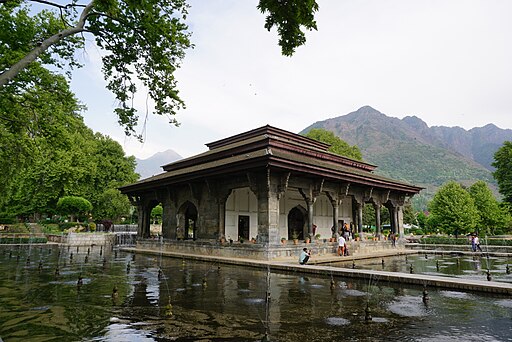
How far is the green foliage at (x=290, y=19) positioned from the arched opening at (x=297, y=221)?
19098 millimetres

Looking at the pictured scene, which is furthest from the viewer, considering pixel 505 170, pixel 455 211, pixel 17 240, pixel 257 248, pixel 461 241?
pixel 505 170

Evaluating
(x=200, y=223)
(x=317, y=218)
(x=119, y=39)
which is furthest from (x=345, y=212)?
(x=119, y=39)

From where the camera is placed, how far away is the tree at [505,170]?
139 ft

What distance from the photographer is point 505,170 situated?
4344 cm

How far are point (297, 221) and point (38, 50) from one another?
2170 cm

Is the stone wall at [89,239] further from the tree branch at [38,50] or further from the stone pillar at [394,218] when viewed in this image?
the tree branch at [38,50]

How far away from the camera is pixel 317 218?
87.5ft

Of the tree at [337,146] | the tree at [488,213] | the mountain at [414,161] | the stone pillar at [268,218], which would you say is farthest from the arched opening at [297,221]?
the mountain at [414,161]

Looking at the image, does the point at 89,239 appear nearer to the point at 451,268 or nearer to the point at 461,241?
the point at 451,268

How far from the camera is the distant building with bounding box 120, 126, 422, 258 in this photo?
56.0ft

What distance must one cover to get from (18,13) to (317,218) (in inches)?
876

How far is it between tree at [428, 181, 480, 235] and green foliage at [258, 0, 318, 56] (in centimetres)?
3428

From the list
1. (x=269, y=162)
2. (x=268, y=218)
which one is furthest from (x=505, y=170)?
(x=269, y=162)

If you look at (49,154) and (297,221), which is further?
(297,221)
